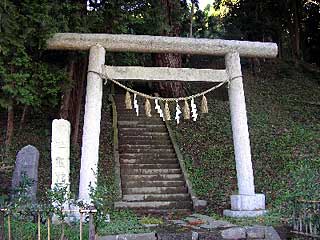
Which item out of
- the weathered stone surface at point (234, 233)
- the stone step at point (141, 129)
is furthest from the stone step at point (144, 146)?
the weathered stone surface at point (234, 233)

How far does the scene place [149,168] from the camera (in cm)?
1179

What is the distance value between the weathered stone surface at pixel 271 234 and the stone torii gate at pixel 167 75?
144 cm

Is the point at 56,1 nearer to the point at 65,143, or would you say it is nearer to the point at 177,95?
the point at 65,143

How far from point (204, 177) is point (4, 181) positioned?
5308 mm

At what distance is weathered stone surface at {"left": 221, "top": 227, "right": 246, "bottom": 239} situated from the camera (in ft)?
24.4

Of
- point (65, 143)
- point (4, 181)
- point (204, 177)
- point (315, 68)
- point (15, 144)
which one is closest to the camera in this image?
point (65, 143)

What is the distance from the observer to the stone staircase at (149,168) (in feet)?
34.3

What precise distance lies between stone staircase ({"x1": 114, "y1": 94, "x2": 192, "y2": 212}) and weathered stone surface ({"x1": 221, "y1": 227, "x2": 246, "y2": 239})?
9.06 ft

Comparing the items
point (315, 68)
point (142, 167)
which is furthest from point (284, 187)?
point (315, 68)

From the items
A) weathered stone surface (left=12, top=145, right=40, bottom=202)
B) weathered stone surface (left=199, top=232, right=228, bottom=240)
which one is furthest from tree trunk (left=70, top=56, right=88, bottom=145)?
weathered stone surface (left=199, top=232, right=228, bottom=240)

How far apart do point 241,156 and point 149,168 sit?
3.03 metres

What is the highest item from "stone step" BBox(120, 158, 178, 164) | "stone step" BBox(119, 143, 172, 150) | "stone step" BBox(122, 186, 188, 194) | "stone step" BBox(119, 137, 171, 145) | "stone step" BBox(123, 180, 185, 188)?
"stone step" BBox(119, 137, 171, 145)

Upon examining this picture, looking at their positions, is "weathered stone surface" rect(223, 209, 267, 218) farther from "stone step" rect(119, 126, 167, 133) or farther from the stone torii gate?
"stone step" rect(119, 126, 167, 133)

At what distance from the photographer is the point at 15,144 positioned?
497 inches
